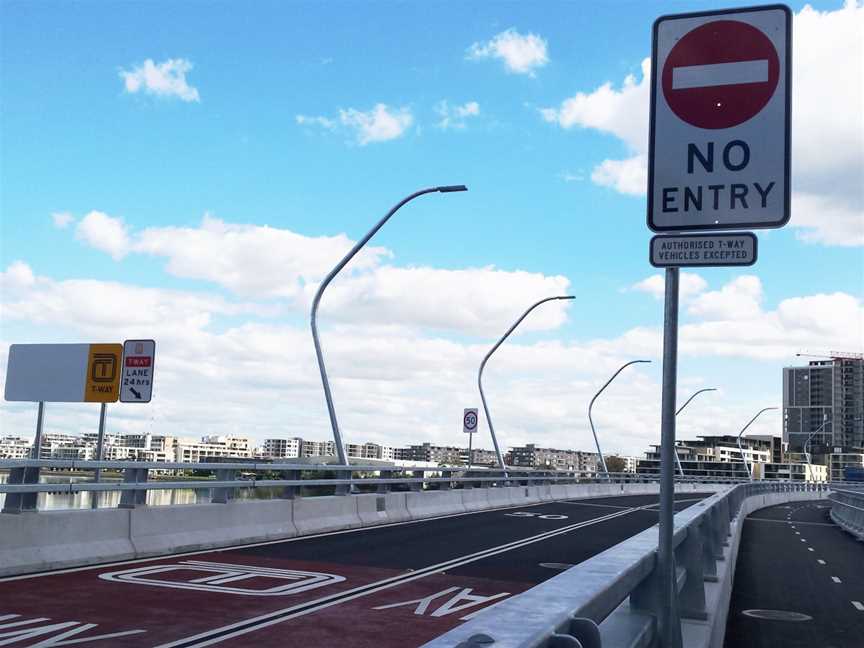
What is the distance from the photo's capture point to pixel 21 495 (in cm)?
1251

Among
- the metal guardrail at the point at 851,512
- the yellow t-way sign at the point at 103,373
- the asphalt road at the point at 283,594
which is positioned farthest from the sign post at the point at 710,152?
the metal guardrail at the point at 851,512

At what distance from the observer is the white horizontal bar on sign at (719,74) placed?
515 cm

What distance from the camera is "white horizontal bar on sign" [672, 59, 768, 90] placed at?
515 cm

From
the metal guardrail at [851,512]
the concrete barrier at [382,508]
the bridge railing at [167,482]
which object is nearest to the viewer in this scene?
the bridge railing at [167,482]

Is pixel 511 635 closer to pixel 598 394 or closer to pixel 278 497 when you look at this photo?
pixel 278 497

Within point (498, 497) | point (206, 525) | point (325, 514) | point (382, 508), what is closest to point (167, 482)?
point (206, 525)

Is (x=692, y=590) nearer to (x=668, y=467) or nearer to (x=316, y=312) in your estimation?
(x=668, y=467)

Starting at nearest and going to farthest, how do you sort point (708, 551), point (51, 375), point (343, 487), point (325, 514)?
point (708, 551), point (51, 375), point (325, 514), point (343, 487)

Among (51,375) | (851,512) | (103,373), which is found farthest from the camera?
(851,512)

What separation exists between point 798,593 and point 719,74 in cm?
1383

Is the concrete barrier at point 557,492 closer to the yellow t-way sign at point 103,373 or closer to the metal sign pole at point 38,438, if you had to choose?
the yellow t-way sign at point 103,373

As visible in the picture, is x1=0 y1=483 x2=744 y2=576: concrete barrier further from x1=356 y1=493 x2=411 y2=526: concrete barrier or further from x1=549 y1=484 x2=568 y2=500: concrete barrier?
x1=549 y1=484 x2=568 y2=500: concrete barrier

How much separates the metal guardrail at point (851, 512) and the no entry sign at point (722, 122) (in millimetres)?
30008

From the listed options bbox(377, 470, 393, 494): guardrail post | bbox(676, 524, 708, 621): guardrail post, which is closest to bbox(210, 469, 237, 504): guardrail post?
bbox(377, 470, 393, 494): guardrail post
